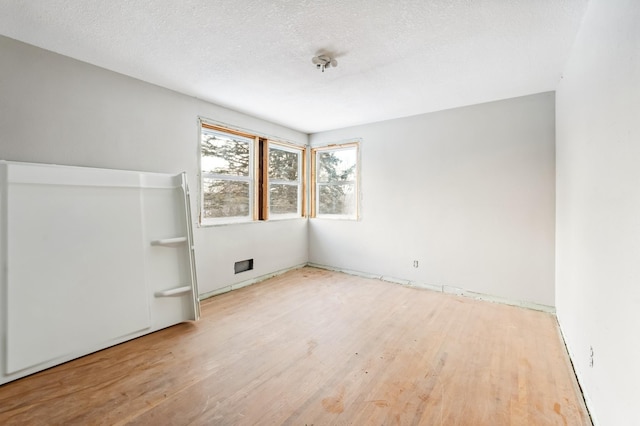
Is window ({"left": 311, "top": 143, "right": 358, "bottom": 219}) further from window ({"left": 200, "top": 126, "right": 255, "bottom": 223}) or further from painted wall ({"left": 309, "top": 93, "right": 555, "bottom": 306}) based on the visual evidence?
window ({"left": 200, "top": 126, "right": 255, "bottom": 223})

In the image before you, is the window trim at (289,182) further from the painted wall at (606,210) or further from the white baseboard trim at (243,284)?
the painted wall at (606,210)

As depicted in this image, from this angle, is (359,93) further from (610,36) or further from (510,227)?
(510,227)

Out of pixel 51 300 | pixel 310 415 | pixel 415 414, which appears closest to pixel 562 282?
pixel 415 414

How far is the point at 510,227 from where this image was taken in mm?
3471

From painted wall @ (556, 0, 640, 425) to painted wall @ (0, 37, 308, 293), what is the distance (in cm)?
369

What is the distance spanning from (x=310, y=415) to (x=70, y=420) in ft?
4.50

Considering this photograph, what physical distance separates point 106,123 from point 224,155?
57.0 inches

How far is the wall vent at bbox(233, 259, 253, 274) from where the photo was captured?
4.11m

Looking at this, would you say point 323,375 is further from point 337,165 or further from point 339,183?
point 337,165

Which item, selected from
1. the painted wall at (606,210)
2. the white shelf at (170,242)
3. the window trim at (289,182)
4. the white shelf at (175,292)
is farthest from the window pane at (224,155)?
the painted wall at (606,210)

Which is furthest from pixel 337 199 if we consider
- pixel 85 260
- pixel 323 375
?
pixel 85 260

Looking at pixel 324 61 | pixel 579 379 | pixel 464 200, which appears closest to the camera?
pixel 579 379

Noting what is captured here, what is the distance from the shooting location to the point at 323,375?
6.75 feet

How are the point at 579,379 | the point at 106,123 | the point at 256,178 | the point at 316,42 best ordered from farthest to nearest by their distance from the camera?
1. the point at 256,178
2. the point at 106,123
3. the point at 316,42
4. the point at 579,379
